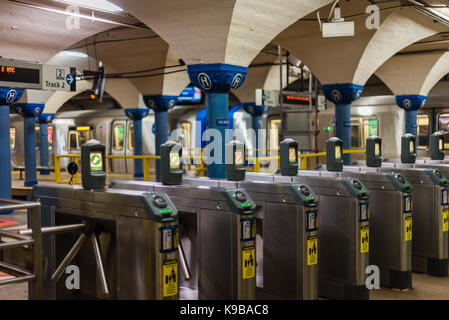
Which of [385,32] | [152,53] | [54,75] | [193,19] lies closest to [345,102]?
[385,32]

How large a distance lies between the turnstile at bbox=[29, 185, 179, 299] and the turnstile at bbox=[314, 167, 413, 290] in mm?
2860

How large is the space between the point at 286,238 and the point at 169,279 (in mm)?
1508

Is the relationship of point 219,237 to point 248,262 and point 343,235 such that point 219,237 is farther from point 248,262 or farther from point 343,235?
point 343,235

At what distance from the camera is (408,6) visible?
10.4 m

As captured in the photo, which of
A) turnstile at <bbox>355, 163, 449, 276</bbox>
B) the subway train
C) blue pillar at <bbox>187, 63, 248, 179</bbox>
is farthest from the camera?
the subway train

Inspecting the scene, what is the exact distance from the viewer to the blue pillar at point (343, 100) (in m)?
12.5

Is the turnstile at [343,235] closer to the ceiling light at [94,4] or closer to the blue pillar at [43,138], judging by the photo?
the ceiling light at [94,4]

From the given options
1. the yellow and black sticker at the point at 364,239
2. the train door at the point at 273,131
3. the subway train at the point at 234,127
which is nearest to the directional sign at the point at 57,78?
the yellow and black sticker at the point at 364,239

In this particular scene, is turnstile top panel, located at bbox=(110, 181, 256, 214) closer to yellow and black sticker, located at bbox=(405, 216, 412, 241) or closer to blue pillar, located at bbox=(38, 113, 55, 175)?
yellow and black sticker, located at bbox=(405, 216, 412, 241)

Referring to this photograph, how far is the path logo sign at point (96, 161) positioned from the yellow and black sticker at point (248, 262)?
4.66 feet

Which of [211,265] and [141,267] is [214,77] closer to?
[211,265]

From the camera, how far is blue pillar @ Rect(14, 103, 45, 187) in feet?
45.9

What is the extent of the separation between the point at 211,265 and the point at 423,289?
9.31 ft

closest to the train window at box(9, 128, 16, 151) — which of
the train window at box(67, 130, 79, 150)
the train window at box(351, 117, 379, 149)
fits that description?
the train window at box(67, 130, 79, 150)
